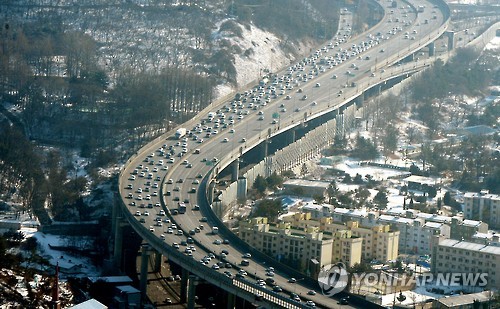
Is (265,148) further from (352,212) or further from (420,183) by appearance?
(352,212)

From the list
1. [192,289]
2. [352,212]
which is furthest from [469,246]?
[192,289]

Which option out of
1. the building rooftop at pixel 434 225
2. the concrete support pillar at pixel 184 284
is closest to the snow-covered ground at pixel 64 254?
the concrete support pillar at pixel 184 284

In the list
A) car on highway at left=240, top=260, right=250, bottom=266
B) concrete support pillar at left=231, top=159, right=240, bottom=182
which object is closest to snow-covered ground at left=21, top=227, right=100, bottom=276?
car on highway at left=240, top=260, right=250, bottom=266

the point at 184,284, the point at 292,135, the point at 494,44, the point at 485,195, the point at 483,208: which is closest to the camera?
the point at 184,284

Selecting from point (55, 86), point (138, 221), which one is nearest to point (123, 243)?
point (138, 221)

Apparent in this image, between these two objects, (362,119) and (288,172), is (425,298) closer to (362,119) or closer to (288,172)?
(288,172)
